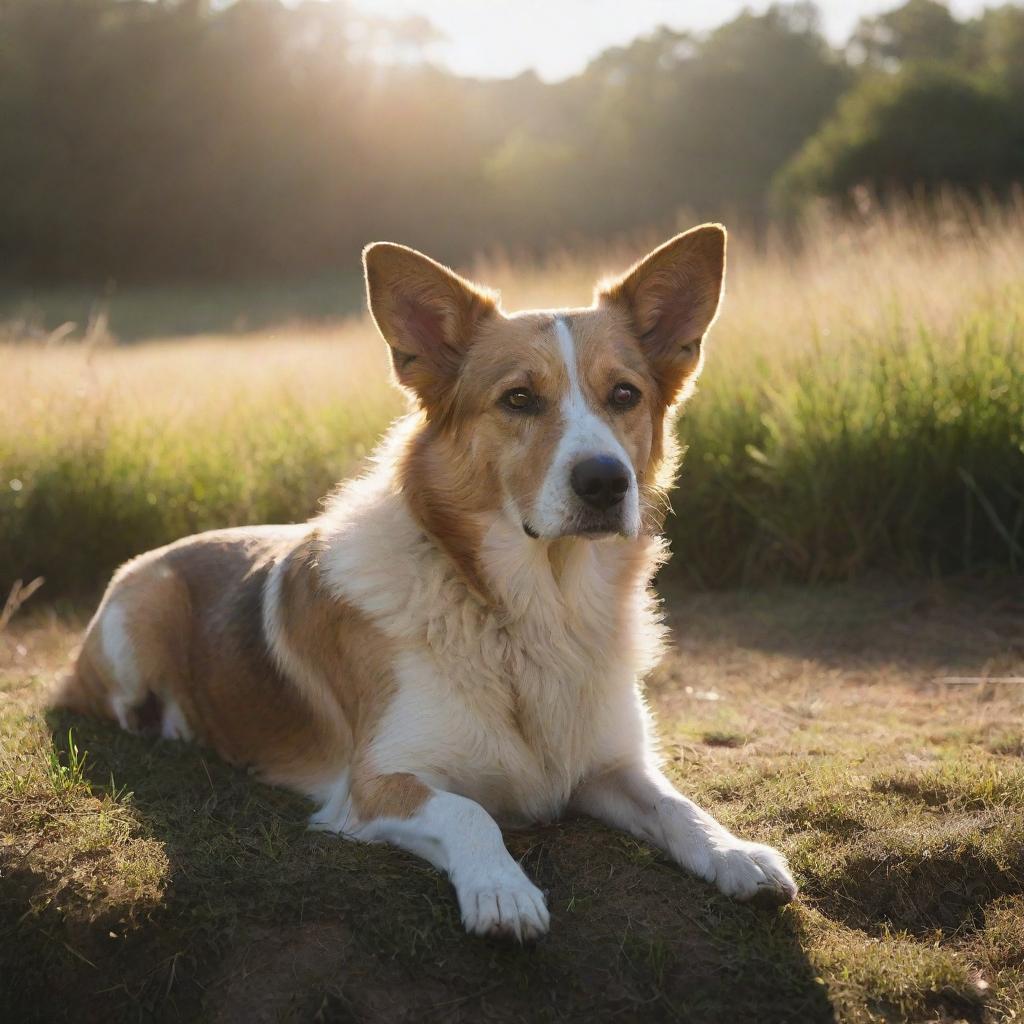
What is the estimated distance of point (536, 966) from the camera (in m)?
2.59

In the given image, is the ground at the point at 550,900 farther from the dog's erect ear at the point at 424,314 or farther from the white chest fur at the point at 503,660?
the dog's erect ear at the point at 424,314

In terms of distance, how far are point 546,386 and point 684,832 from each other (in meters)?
1.34

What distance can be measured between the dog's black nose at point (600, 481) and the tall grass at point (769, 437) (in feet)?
11.0

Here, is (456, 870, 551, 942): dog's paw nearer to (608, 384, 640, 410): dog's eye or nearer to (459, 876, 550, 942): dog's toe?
(459, 876, 550, 942): dog's toe

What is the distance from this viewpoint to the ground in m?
2.55

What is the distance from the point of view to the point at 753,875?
280 cm

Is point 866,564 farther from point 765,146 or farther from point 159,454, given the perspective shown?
point 765,146

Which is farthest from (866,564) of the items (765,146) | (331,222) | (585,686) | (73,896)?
(331,222)

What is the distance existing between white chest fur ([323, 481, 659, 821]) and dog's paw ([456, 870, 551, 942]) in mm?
564

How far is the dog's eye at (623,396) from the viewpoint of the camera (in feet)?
10.8

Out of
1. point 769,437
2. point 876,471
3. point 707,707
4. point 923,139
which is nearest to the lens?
point 707,707

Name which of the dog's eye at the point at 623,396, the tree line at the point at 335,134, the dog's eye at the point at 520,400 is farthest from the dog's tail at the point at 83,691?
the tree line at the point at 335,134

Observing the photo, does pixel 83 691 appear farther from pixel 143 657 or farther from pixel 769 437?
pixel 769 437

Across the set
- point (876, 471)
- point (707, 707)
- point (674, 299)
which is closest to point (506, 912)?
point (674, 299)
